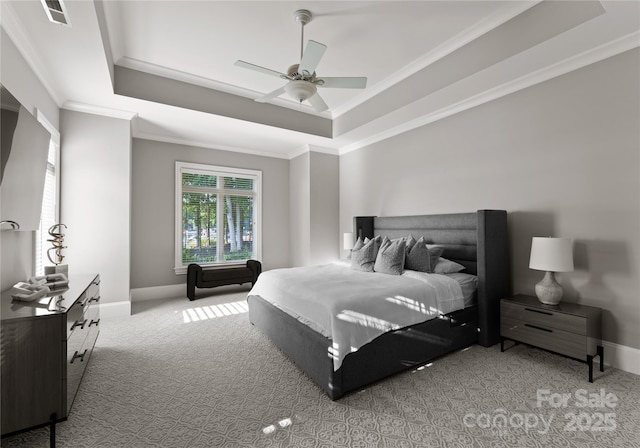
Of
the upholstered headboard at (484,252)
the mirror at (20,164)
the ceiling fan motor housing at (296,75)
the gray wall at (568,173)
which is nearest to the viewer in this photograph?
the mirror at (20,164)

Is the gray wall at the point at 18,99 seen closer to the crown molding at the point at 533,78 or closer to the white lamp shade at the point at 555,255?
the crown molding at the point at 533,78

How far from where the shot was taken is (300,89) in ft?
9.32

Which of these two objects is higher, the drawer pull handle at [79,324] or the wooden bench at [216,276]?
the drawer pull handle at [79,324]

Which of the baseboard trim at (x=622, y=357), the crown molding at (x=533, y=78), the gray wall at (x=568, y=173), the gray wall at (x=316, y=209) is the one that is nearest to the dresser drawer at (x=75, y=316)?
the gray wall at (x=316, y=209)

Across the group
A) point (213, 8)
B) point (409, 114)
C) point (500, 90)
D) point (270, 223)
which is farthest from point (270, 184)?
point (500, 90)

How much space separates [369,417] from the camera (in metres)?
2.04

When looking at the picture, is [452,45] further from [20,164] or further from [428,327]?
[20,164]

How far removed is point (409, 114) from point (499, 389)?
135 inches

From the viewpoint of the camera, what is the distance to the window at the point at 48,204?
315 centimetres

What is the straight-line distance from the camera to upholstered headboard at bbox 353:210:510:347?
3168 millimetres

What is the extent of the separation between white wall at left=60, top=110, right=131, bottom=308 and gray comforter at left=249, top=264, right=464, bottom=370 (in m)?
2.23

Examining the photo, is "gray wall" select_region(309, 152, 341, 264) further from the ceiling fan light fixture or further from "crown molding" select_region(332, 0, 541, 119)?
the ceiling fan light fixture

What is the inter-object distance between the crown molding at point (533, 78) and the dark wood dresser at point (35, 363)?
451 cm

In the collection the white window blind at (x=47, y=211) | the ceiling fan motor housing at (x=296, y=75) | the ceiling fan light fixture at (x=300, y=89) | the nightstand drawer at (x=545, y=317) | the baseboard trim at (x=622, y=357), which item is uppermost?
the ceiling fan motor housing at (x=296, y=75)
